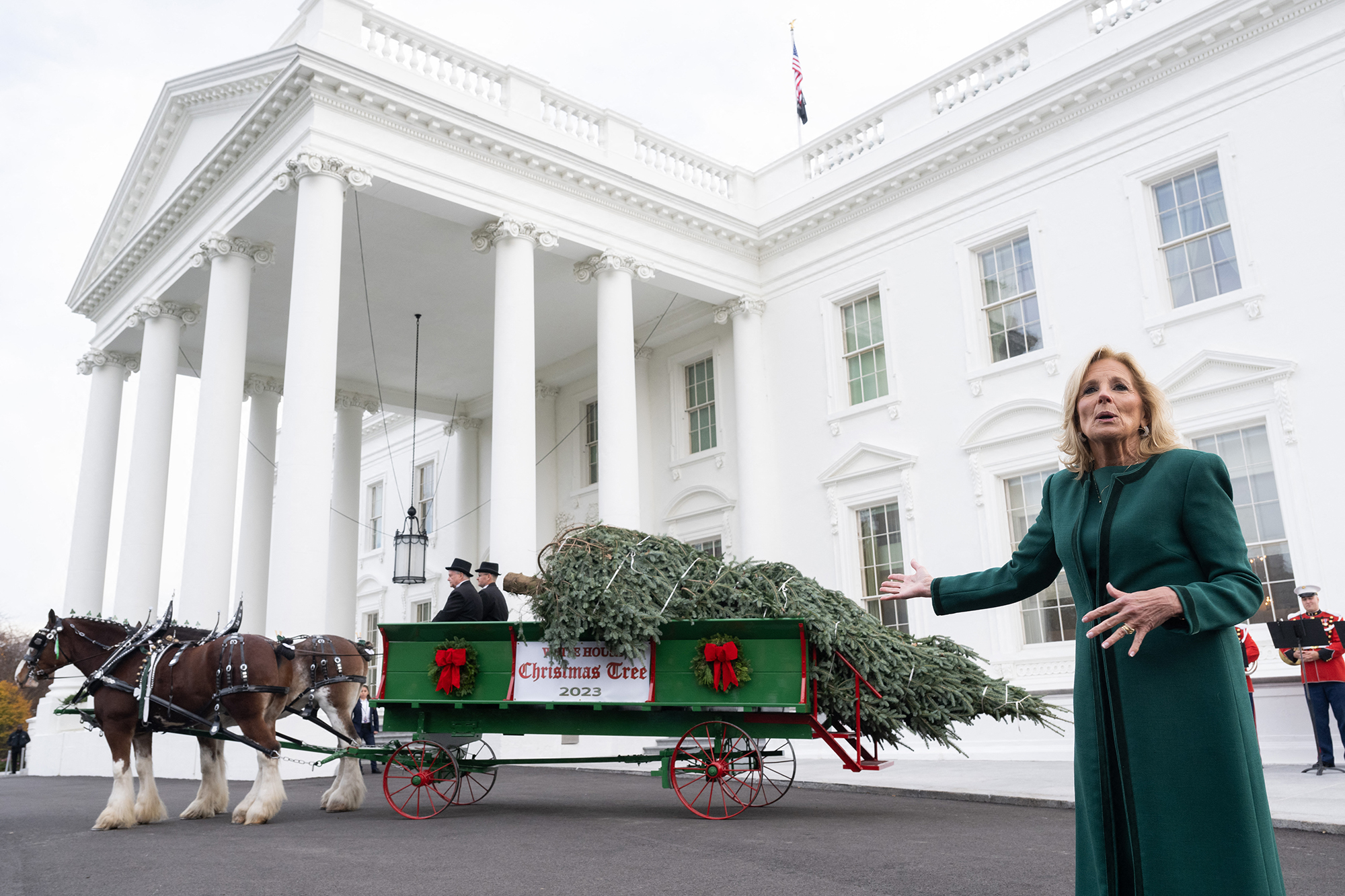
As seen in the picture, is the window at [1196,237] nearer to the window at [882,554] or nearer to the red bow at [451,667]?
the window at [882,554]

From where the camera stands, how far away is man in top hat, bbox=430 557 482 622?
8664mm

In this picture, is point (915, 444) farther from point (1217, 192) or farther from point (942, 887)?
point (942, 887)

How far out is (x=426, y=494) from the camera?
2742 centimetres

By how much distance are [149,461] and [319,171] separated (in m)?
7.10

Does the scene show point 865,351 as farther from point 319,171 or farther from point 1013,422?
point 319,171

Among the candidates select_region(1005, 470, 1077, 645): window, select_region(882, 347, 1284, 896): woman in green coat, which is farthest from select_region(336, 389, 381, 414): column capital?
select_region(882, 347, 1284, 896): woman in green coat

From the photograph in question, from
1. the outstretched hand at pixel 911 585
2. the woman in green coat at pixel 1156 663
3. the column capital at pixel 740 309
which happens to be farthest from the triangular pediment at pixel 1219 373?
the woman in green coat at pixel 1156 663

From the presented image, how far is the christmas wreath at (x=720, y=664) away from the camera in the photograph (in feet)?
23.9

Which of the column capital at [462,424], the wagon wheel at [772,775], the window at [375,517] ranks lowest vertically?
the wagon wheel at [772,775]

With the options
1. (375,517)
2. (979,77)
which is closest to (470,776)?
(979,77)

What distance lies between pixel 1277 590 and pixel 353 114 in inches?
539

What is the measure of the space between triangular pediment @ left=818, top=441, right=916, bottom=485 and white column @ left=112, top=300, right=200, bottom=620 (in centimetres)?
1160

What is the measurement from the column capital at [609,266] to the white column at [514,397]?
976 millimetres

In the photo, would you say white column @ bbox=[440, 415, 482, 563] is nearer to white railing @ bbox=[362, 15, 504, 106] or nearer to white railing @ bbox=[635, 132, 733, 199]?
white railing @ bbox=[635, 132, 733, 199]
